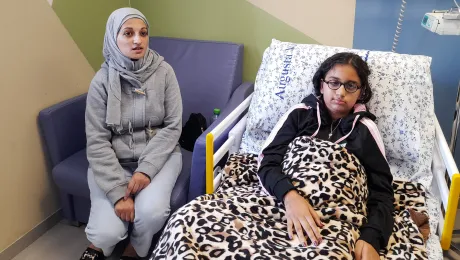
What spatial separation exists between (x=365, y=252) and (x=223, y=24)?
5.31ft

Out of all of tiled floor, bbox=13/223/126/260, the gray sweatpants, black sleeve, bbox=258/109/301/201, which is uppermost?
black sleeve, bbox=258/109/301/201

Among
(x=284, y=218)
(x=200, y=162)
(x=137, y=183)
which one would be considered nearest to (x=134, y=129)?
(x=137, y=183)

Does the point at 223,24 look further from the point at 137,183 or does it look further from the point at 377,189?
the point at 377,189

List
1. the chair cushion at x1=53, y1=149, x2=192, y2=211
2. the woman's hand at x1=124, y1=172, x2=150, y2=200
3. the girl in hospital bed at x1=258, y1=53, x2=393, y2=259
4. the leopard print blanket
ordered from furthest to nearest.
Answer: the chair cushion at x1=53, y1=149, x2=192, y2=211, the woman's hand at x1=124, y1=172, x2=150, y2=200, the girl in hospital bed at x1=258, y1=53, x2=393, y2=259, the leopard print blanket

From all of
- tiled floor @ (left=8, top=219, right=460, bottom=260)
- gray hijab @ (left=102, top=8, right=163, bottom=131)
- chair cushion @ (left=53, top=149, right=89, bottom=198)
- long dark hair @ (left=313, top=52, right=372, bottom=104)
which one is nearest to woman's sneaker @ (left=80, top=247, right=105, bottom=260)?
tiled floor @ (left=8, top=219, right=460, bottom=260)

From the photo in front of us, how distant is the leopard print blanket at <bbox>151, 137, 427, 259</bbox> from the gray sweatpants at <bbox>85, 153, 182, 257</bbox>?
0.84ft

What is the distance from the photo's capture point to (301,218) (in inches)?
50.8

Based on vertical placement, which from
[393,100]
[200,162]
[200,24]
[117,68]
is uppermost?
[200,24]

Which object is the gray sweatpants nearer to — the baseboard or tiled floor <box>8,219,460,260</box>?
tiled floor <box>8,219,460,260</box>

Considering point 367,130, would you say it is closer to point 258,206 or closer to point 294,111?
point 294,111

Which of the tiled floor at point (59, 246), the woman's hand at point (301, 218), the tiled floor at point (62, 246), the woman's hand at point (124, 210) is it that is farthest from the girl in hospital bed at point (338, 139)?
the tiled floor at point (59, 246)

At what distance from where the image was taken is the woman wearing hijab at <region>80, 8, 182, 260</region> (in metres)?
1.64

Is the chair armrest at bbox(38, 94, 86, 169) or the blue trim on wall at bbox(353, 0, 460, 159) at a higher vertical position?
the blue trim on wall at bbox(353, 0, 460, 159)

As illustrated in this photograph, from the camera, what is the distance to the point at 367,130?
1.56 m
